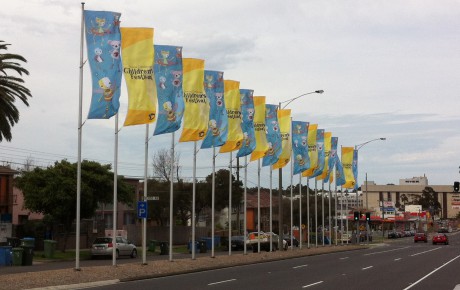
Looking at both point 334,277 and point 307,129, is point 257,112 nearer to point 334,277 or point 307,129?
point 307,129

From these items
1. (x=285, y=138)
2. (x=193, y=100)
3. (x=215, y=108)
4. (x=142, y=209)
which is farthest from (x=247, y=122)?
(x=142, y=209)

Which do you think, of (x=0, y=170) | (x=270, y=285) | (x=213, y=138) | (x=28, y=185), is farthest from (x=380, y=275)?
(x=0, y=170)

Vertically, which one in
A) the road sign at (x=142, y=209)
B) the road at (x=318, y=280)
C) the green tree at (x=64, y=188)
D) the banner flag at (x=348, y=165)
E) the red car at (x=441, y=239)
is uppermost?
the banner flag at (x=348, y=165)

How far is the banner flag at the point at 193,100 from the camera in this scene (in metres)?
34.0

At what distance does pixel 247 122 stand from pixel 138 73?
1358 cm

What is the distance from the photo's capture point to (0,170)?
5575 centimetres

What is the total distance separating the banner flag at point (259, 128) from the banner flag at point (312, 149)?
10.9 metres

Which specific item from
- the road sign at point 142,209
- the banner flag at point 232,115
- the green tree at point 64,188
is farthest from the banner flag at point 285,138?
the road sign at point 142,209

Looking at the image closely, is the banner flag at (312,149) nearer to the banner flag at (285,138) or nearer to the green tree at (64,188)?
the banner flag at (285,138)

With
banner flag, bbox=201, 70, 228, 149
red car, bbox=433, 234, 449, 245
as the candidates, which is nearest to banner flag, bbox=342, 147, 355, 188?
red car, bbox=433, 234, 449, 245

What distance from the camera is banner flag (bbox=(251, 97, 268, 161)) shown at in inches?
1702

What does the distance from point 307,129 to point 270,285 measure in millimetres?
29647

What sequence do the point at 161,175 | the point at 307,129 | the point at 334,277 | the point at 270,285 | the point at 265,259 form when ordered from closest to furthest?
1. the point at 270,285
2. the point at 334,277
3. the point at 265,259
4. the point at 307,129
5. the point at 161,175

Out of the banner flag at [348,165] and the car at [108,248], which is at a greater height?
the banner flag at [348,165]
